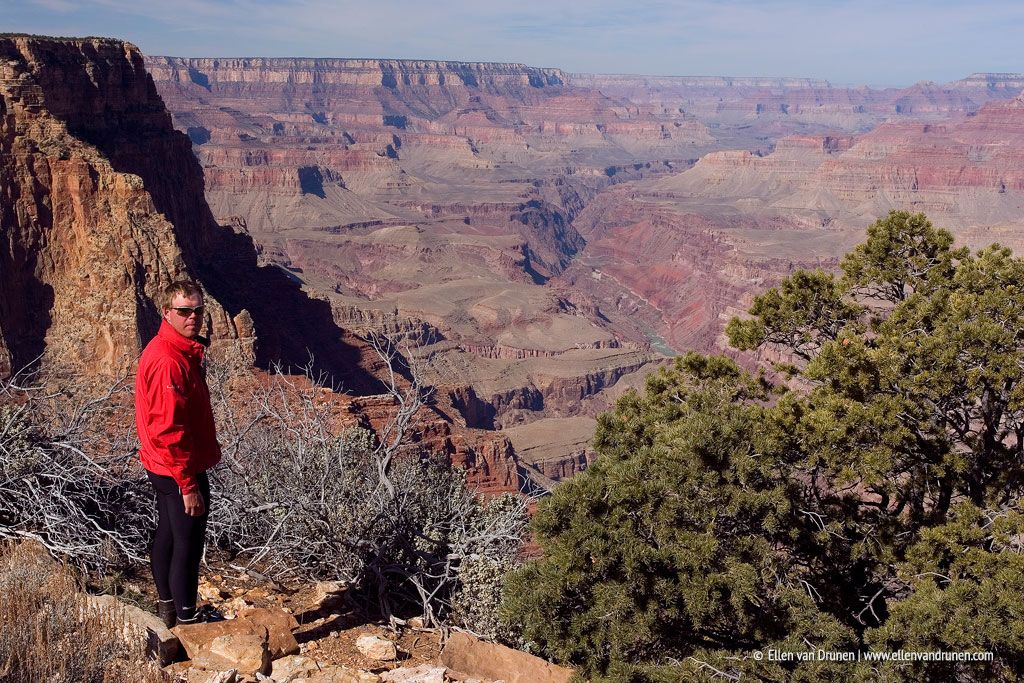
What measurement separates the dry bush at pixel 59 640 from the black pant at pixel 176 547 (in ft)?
3.29

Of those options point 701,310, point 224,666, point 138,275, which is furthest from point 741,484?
point 701,310

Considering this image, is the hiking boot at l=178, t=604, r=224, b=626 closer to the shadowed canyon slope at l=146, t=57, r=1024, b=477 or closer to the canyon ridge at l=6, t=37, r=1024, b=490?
the canyon ridge at l=6, t=37, r=1024, b=490

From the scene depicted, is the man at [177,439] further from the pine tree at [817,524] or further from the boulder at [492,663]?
the pine tree at [817,524]

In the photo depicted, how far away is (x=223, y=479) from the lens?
10727mm

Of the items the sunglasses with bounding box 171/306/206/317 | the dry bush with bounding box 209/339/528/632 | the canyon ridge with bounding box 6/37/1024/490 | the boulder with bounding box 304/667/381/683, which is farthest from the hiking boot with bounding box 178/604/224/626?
the canyon ridge with bounding box 6/37/1024/490

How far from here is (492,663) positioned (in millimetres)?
6848

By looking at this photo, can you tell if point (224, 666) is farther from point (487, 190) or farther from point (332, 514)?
point (487, 190)

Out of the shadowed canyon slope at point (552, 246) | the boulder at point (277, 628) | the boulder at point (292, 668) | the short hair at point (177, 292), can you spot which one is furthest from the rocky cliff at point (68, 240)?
the boulder at point (292, 668)

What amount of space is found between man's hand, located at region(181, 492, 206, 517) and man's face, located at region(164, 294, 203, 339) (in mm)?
1212

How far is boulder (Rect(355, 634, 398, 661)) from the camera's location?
694 cm

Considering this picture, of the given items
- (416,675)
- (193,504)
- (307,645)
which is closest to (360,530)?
(307,645)

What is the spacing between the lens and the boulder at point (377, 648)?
6.94m

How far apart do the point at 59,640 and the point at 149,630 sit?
1.40 m

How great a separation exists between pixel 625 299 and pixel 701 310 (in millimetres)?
16966
